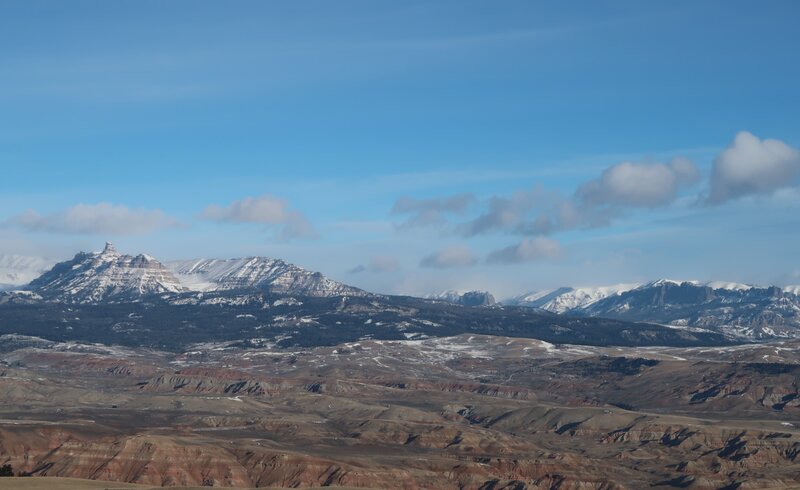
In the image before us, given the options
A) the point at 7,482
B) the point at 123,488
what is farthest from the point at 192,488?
the point at 7,482

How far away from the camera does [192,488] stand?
200 m

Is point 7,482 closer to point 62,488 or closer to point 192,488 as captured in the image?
point 62,488

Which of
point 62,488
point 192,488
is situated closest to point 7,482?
point 62,488

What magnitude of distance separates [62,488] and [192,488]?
803 inches

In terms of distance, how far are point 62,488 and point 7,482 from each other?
8885 mm

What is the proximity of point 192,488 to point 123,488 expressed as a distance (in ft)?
36.9

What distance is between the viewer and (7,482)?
19038cm

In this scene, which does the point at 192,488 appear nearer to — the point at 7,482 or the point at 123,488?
the point at 123,488

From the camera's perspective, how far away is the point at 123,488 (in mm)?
199750

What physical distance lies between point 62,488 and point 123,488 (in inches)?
387

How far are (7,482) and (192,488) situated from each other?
94.3 ft

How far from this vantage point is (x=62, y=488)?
641 ft
